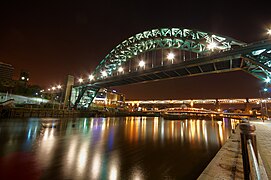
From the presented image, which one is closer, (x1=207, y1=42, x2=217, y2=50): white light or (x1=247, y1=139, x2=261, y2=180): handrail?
(x1=247, y1=139, x2=261, y2=180): handrail

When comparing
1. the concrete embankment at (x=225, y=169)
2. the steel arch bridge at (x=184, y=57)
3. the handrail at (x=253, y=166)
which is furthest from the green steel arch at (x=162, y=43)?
the handrail at (x=253, y=166)

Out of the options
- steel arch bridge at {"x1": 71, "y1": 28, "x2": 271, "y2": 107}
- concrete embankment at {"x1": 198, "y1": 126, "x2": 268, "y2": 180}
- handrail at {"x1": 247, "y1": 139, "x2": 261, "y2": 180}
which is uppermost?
steel arch bridge at {"x1": 71, "y1": 28, "x2": 271, "y2": 107}

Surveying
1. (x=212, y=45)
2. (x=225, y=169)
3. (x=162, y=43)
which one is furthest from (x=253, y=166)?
(x=162, y=43)

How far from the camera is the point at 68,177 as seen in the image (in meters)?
3.85

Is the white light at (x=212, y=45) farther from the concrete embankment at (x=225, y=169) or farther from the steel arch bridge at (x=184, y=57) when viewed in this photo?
the concrete embankment at (x=225, y=169)

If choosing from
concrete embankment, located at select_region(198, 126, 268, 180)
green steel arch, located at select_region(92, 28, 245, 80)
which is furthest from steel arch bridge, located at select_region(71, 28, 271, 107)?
concrete embankment, located at select_region(198, 126, 268, 180)

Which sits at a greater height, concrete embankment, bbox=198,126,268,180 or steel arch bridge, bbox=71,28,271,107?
steel arch bridge, bbox=71,28,271,107

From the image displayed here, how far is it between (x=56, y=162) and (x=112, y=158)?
78.8 inches

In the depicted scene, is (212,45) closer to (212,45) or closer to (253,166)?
(212,45)

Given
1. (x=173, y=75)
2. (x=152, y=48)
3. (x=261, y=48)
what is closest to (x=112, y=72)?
(x=152, y=48)

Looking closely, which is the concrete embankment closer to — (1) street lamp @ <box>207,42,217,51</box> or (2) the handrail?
(2) the handrail

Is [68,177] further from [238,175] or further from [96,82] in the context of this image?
[96,82]

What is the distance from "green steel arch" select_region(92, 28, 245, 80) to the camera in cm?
2008

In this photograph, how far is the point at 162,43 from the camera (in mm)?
A: 30469
